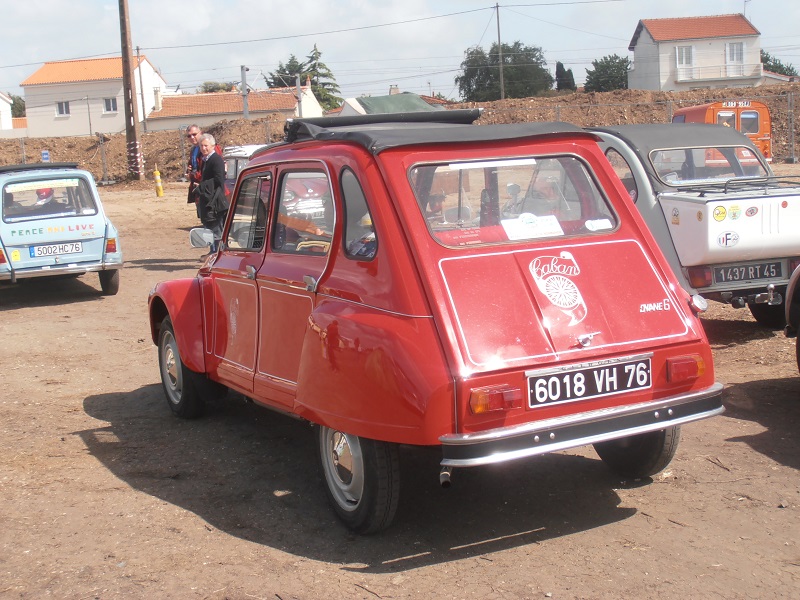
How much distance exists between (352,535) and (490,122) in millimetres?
42393

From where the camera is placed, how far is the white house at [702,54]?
72.1 meters

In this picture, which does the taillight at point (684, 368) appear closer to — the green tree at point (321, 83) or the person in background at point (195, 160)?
the person in background at point (195, 160)

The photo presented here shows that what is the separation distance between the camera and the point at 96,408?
7.23m

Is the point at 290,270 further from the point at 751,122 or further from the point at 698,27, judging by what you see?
the point at 698,27

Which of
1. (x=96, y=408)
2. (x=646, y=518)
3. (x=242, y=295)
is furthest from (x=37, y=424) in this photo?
(x=646, y=518)

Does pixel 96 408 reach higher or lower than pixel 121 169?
lower

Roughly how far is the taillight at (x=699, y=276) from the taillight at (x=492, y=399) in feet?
14.9

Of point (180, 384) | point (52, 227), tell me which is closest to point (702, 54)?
point (52, 227)

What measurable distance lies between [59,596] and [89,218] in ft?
30.8

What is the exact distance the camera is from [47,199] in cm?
1248

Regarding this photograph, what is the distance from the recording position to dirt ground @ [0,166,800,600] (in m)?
3.95

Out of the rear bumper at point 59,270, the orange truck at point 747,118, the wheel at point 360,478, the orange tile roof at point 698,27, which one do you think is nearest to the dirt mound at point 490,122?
the orange truck at point 747,118

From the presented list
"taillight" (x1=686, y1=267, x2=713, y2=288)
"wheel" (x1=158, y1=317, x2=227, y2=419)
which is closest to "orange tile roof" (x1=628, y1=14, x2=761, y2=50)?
"taillight" (x1=686, y1=267, x2=713, y2=288)

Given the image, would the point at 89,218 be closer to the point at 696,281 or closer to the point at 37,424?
the point at 37,424
